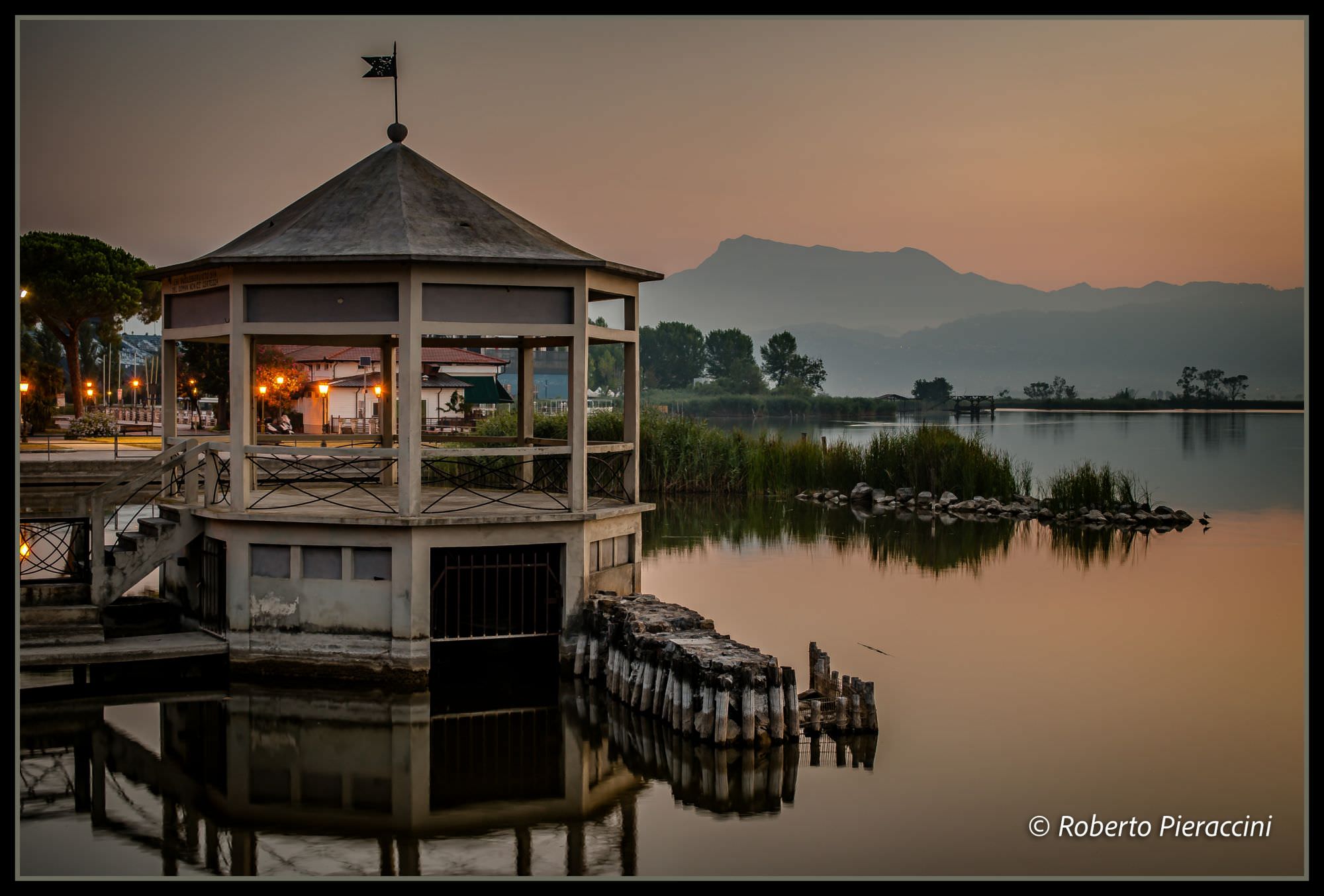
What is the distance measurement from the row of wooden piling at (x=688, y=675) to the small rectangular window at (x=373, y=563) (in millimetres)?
2521

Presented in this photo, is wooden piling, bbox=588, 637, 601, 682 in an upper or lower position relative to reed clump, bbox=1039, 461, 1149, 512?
lower

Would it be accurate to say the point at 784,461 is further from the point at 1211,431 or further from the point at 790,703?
the point at 1211,431

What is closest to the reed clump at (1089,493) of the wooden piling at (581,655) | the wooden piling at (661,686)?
the wooden piling at (581,655)

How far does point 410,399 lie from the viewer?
14672mm

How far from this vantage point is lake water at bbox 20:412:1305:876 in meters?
10.4

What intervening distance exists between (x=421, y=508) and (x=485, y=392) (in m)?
42.5

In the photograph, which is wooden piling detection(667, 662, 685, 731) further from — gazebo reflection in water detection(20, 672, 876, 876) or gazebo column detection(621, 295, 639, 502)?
gazebo column detection(621, 295, 639, 502)

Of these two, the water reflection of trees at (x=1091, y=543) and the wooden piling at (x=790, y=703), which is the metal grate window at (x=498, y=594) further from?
the water reflection of trees at (x=1091, y=543)

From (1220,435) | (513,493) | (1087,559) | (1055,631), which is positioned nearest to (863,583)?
(1055,631)

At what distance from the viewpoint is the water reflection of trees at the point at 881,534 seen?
2827cm

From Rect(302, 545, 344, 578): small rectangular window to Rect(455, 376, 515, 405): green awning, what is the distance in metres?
40.8

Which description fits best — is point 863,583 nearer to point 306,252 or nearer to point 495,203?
point 495,203

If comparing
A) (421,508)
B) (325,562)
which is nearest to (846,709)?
(421,508)

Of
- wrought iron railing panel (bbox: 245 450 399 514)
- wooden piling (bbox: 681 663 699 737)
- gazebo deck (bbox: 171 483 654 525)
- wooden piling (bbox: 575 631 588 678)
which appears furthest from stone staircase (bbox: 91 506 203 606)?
wooden piling (bbox: 681 663 699 737)
